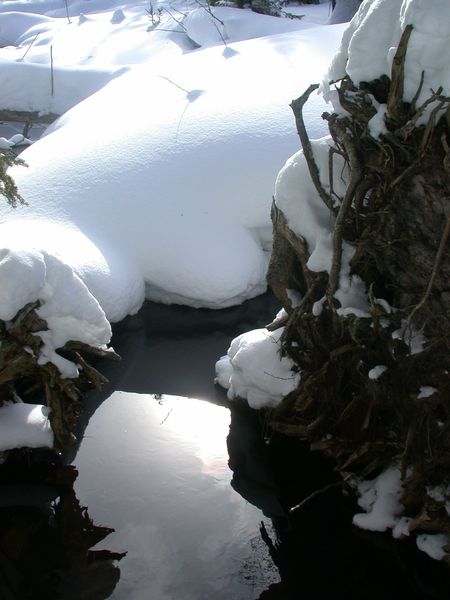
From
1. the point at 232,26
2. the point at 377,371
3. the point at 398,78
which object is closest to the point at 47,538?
the point at 377,371

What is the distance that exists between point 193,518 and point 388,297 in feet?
5.03

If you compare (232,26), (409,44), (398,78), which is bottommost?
(232,26)

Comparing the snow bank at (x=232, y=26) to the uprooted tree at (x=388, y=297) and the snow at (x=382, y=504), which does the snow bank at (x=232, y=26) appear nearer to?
the uprooted tree at (x=388, y=297)

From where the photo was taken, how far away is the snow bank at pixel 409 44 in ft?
9.30

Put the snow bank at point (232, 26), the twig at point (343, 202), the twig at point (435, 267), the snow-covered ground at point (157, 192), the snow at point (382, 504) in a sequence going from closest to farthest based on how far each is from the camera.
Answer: the twig at point (435, 267) → the twig at point (343, 202) → the snow at point (382, 504) → the snow-covered ground at point (157, 192) → the snow bank at point (232, 26)

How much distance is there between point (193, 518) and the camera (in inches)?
146

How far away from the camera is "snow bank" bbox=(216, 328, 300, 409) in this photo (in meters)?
4.16

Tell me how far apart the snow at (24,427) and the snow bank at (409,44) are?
2.48 metres

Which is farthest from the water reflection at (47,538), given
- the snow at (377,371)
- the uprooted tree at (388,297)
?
the snow at (377,371)

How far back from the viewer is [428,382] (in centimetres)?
334

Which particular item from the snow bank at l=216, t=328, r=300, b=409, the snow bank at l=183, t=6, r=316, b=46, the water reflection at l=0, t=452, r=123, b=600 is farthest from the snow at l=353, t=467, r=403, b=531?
the snow bank at l=183, t=6, r=316, b=46

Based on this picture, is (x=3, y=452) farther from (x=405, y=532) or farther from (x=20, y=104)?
(x=20, y=104)

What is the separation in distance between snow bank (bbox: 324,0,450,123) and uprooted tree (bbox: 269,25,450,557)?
4 cm

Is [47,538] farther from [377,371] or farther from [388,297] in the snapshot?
[388,297]
